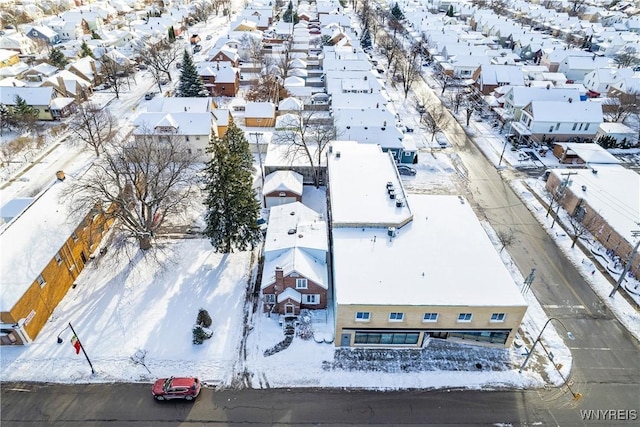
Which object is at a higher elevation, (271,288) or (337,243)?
(337,243)

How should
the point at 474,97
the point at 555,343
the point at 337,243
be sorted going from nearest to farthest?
the point at 555,343 < the point at 337,243 < the point at 474,97

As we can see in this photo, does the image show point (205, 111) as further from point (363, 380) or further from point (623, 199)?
point (623, 199)

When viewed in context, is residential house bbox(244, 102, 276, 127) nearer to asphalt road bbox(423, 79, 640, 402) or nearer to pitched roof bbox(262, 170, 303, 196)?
pitched roof bbox(262, 170, 303, 196)

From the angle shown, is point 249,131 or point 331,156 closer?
point 331,156

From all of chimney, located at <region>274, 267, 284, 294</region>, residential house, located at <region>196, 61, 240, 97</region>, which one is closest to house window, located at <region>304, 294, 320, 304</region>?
chimney, located at <region>274, 267, 284, 294</region>

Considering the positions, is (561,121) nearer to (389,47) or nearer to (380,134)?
(380,134)

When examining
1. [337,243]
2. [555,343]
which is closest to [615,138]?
[555,343]

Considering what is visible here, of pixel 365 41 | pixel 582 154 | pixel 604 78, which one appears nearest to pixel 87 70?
pixel 365 41
